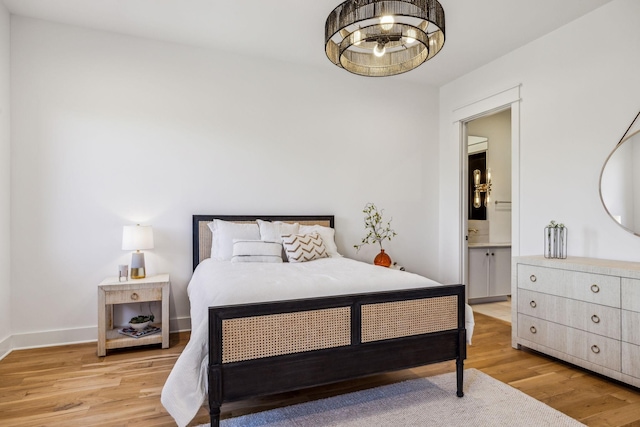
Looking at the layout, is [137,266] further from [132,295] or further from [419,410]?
[419,410]

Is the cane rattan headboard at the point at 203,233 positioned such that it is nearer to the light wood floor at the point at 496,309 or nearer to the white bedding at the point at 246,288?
the white bedding at the point at 246,288

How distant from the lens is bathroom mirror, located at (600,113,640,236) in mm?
2865

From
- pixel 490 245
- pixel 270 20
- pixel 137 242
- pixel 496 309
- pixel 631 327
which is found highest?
pixel 270 20

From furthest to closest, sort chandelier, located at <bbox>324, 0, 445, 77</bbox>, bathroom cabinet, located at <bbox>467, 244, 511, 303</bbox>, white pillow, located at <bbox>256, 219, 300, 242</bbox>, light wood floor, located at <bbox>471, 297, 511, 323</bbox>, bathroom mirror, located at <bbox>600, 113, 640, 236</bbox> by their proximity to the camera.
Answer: bathroom cabinet, located at <bbox>467, 244, 511, 303</bbox> < light wood floor, located at <bbox>471, 297, 511, 323</bbox> < white pillow, located at <bbox>256, 219, 300, 242</bbox> < bathroom mirror, located at <bbox>600, 113, 640, 236</bbox> < chandelier, located at <bbox>324, 0, 445, 77</bbox>

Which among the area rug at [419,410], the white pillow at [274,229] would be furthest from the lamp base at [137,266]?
the area rug at [419,410]

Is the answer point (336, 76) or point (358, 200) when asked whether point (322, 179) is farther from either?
point (336, 76)

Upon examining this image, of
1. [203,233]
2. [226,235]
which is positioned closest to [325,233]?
[226,235]

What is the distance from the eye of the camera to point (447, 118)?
4.90 metres

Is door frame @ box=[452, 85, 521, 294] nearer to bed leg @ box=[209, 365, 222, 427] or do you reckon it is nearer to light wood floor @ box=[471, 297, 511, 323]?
light wood floor @ box=[471, 297, 511, 323]

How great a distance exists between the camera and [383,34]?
7.79ft

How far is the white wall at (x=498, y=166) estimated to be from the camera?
557 cm

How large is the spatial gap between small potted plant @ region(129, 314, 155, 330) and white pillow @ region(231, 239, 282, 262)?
0.92 metres

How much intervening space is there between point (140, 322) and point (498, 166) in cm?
509

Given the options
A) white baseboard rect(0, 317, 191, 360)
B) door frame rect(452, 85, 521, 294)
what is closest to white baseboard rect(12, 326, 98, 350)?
white baseboard rect(0, 317, 191, 360)
